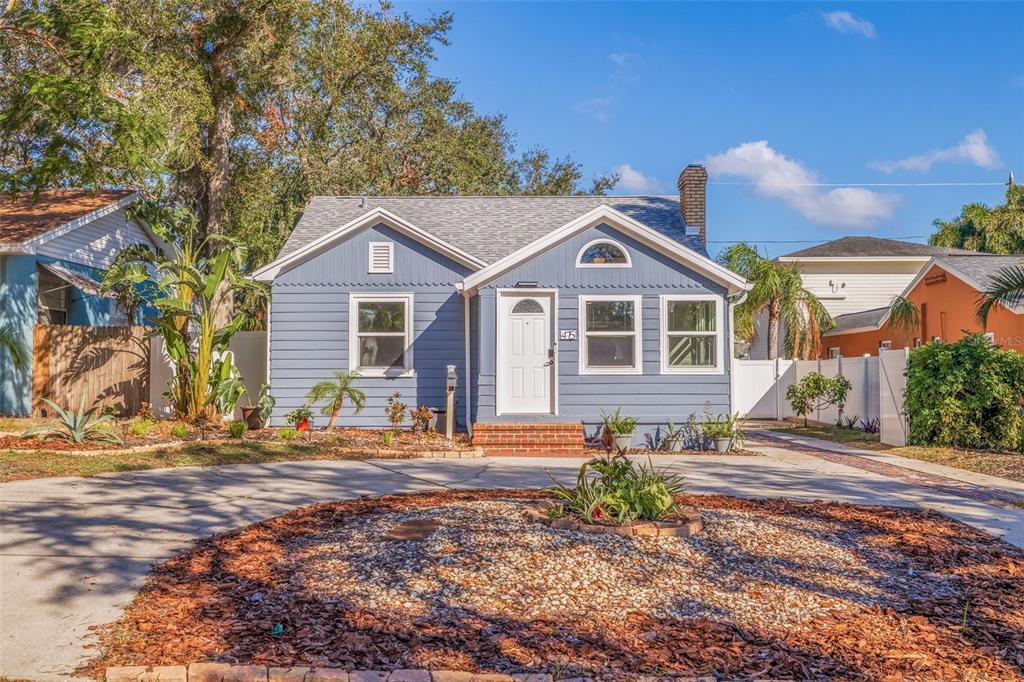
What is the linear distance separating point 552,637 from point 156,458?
8127 mm

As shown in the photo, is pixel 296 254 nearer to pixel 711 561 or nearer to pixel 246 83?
pixel 246 83

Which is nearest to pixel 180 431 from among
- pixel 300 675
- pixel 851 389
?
pixel 300 675

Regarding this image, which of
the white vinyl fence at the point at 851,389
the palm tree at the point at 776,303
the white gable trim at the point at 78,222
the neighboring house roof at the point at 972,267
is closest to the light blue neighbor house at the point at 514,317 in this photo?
the white vinyl fence at the point at 851,389

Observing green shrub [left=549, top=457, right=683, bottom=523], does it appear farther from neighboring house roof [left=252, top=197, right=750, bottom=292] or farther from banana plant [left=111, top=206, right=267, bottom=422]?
banana plant [left=111, top=206, right=267, bottom=422]

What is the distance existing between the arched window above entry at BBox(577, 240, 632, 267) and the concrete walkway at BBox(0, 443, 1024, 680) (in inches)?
146

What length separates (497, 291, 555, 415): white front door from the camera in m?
13.6

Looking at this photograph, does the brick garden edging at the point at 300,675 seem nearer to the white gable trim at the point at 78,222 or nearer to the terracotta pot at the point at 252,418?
the terracotta pot at the point at 252,418

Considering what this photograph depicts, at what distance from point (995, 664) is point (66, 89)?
13.6 meters

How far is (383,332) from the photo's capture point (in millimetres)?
15164

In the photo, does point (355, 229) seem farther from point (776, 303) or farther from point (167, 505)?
point (776, 303)

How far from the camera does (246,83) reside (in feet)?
71.4

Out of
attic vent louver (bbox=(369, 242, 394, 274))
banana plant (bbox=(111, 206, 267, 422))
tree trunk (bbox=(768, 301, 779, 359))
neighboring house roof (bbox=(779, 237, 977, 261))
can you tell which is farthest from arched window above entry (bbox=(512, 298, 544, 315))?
neighboring house roof (bbox=(779, 237, 977, 261))

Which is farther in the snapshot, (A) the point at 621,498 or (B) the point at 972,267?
(B) the point at 972,267

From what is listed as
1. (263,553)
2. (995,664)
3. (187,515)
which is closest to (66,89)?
(187,515)
